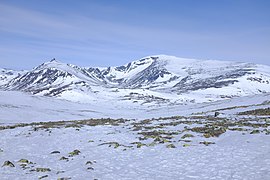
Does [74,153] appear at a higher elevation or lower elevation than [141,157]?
lower

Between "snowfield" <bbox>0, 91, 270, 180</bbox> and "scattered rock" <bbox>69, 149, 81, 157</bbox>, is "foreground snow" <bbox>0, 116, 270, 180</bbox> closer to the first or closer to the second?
"snowfield" <bbox>0, 91, 270, 180</bbox>

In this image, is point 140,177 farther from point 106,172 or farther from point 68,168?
point 68,168

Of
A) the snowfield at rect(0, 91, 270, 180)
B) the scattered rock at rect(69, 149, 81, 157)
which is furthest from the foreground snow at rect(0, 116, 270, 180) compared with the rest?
the scattered rock at rect(69, 149, 81, 157)

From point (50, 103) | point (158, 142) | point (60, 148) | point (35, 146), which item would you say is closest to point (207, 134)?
point (158, 142)

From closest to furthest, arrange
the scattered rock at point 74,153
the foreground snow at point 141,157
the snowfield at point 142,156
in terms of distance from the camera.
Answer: the foreground snow at point 141,157 → the snowfield at point 142,156 → the scattered rock at point 74,153

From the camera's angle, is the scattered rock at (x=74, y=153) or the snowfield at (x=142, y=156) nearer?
the snowfield at (x=142, y=156)

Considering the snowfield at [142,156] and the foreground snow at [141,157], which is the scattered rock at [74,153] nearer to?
the snowfield at [142,156]

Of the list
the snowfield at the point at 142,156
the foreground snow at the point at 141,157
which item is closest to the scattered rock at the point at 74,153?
the snowfield at the point at 142,156

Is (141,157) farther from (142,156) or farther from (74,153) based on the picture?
(74,153)

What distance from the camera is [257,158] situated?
61.1ft

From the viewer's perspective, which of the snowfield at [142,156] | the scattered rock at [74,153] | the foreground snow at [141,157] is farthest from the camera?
the scattered rock at [74,153]

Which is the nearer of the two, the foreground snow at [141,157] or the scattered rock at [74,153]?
the foreground snow at [141,157]

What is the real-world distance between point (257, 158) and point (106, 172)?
960 centimetres

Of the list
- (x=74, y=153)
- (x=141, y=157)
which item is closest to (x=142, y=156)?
(x=141, y=157)
